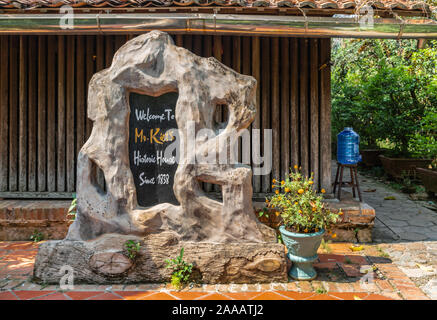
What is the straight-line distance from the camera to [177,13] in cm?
491

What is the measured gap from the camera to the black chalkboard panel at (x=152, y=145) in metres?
4.28

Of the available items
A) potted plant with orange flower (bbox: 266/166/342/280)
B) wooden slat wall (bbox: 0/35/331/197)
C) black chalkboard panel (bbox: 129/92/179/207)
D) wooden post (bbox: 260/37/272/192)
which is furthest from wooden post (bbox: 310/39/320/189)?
black chalkboard panel (bbox: 129/92/179/207)

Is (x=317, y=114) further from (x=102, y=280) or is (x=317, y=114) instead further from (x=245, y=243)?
(x=102, y=280)

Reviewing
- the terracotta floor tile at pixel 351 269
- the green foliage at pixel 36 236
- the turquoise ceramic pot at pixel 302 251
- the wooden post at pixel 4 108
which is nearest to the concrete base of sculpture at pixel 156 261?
the turquoise ceramic pot at pixel 302 251

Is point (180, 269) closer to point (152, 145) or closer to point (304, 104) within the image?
point (152, 145)

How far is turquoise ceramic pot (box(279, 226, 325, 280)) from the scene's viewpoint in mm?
3988

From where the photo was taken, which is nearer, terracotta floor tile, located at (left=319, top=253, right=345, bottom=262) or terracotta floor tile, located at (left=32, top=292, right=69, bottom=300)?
terracotta floor tile, located at (left=32, top=292, right=69, bottom=300)

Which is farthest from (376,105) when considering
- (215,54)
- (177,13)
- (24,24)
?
(24,24)

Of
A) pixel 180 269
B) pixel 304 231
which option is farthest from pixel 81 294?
pixel 304 231

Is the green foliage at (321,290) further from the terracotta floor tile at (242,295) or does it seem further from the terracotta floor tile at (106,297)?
the terracotta floor tile at (106,297)

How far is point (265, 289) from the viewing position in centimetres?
386

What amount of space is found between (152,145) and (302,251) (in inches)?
86.0

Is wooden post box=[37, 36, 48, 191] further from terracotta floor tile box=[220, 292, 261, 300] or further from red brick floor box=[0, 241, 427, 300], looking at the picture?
terracotta floor tile box=[220, 292, 261, 300]

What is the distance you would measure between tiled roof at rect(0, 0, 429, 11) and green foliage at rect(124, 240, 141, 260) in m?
3.24
